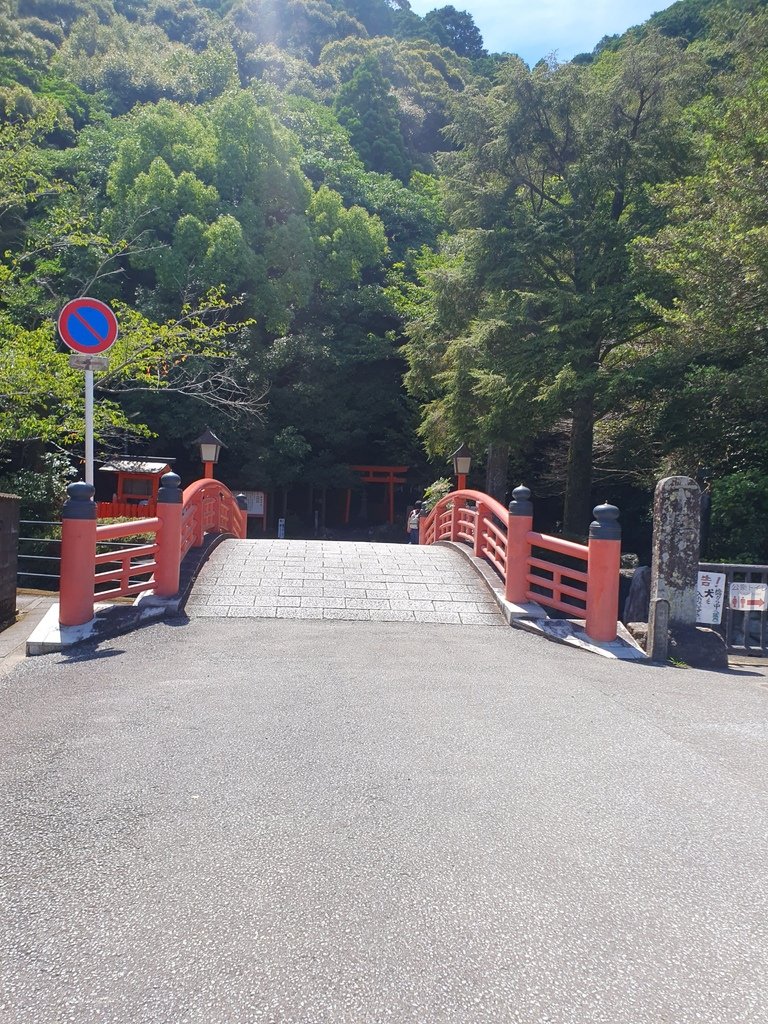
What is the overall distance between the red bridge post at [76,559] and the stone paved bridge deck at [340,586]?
4.25 feet

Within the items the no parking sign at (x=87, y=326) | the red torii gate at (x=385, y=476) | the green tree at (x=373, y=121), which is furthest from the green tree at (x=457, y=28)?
the no parking sign at (x=87, y=326)

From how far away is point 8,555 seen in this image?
22.6ft

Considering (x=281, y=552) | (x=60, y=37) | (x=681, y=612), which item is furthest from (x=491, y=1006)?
(x=60, y=37)

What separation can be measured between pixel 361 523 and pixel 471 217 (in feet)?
55.0

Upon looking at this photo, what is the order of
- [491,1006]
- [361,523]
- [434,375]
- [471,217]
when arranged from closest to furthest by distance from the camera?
[491,1006], [471,217], [434,375], [361,523]

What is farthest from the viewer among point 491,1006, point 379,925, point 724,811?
point 724,811

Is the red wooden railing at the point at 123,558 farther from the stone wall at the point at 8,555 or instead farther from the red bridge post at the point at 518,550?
the red bridge post at the point at 518,550

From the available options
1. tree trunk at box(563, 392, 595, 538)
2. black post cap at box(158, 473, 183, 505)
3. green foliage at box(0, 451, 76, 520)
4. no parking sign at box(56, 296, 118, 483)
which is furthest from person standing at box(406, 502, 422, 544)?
no parking sign at box(56, 296, 118, 483)

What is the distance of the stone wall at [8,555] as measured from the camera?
6750 millimetres

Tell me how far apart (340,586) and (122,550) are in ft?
8.27

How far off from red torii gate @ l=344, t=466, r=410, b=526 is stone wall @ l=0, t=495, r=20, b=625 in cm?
2464

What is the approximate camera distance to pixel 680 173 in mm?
16734

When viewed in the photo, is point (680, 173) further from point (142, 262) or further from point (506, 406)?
point (142, 262)

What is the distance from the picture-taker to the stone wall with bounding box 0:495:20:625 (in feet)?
22.1
